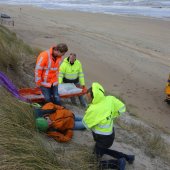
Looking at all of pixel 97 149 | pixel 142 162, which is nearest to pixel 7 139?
pixel 97 149

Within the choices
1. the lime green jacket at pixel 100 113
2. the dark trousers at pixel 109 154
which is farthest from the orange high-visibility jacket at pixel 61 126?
the lime green jacket at pixel 100 113

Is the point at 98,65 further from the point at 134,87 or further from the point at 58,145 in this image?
the point at 58,145

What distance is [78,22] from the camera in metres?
32.6

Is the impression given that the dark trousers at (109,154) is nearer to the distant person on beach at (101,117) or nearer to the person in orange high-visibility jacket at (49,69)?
the distant person on beach at (101,117)

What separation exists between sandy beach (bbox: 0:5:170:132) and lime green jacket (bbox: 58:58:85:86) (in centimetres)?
202

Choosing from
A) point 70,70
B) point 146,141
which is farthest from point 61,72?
point 146,141

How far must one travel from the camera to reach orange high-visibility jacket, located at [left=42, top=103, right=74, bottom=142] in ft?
19.2

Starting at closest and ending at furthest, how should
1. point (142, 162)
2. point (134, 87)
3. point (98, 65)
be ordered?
point (142, 162)
point (134, 87)
point (98, 65)

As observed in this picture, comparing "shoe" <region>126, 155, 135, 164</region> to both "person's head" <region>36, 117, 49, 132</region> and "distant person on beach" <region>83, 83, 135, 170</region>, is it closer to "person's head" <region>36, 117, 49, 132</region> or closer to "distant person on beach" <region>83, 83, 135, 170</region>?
"distant person on beach" <region>83, 83, 135, 170</region>

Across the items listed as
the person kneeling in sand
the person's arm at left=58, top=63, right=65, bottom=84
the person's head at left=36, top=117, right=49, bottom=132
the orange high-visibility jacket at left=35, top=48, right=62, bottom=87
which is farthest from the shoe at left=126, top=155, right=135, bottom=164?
the person's arm at left=58, top=63, right=65, bottom=84

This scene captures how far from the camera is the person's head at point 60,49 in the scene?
6.63 meters

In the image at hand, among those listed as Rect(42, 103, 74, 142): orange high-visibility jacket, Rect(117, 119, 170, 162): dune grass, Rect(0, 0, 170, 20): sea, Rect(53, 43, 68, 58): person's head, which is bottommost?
Rect(0, 0, 170, 20): sea

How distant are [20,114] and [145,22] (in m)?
28.1

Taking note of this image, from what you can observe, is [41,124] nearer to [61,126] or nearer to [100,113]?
[61,126]
